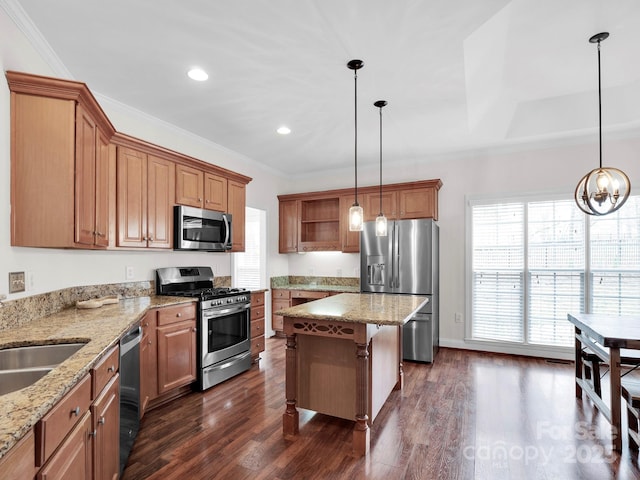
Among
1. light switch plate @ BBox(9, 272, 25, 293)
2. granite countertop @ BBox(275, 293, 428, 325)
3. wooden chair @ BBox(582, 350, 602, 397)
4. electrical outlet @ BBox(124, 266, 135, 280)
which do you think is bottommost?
wooden chair @ BBox(582, 350, 602, 397)

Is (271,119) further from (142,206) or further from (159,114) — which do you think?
(142,206)

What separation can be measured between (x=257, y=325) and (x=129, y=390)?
2.03 metres

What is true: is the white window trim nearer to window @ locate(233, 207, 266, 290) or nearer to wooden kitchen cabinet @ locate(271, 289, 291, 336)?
wooden kitchen cabinet @ locate(271, 289, 291, 336)

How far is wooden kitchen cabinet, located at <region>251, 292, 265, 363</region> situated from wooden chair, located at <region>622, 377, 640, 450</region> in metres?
3.37

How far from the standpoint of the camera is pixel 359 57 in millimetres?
2506

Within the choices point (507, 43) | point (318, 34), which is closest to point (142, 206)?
point (318, 34)

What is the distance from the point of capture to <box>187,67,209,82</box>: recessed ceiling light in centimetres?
265

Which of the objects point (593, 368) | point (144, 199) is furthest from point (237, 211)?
point (593, 368)

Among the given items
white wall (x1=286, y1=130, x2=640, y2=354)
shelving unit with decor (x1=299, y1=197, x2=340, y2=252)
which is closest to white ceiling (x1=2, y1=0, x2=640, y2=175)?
white wall (x1=286, y1=130, x2=640, y2=354)

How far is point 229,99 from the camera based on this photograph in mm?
3164

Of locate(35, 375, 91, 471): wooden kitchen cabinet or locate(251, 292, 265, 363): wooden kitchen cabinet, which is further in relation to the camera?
locate(251, 292, 265, 363): wooden kitchen cabinet

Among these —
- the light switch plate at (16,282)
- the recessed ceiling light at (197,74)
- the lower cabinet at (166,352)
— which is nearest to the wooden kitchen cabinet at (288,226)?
the lower cabinet at (166,352)

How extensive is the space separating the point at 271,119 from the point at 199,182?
1053 millimetres

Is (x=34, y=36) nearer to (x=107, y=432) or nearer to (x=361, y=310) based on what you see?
(x=107, y=432)
